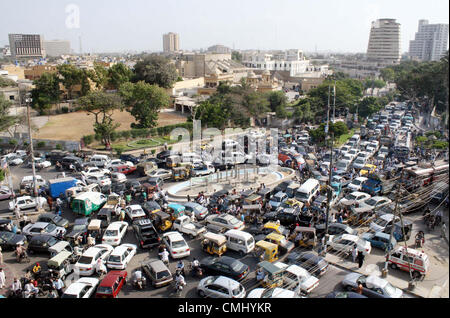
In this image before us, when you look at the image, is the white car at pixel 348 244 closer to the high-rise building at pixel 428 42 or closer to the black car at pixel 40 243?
the black car at pixel 40 243

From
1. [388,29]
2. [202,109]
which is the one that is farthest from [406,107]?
[388,29]

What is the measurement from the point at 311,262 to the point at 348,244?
2187mm

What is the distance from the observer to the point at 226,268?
11344 millimetres

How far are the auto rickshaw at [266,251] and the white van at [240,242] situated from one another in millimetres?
394

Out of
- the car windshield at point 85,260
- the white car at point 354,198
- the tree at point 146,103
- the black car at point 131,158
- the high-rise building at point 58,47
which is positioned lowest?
the car windshield at point 85,260

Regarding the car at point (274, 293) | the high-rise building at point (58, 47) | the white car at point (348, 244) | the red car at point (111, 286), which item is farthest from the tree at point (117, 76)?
the high-rise building at point (58, 47)

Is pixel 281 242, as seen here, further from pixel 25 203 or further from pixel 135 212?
pixel 25 203

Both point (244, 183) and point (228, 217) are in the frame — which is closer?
point (228, 217)

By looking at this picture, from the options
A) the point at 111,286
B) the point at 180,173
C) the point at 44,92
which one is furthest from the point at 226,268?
the point at 44,92

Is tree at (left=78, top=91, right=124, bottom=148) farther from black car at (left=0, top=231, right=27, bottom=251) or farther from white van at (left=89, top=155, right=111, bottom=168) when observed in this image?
black car at (left=0, top=231, right=27, bottom=251)

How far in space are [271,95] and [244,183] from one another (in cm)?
2355

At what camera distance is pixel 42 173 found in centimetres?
2333

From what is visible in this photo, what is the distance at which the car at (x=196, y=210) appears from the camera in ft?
53.2

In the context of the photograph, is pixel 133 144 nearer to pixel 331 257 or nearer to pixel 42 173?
pixel 42 173
